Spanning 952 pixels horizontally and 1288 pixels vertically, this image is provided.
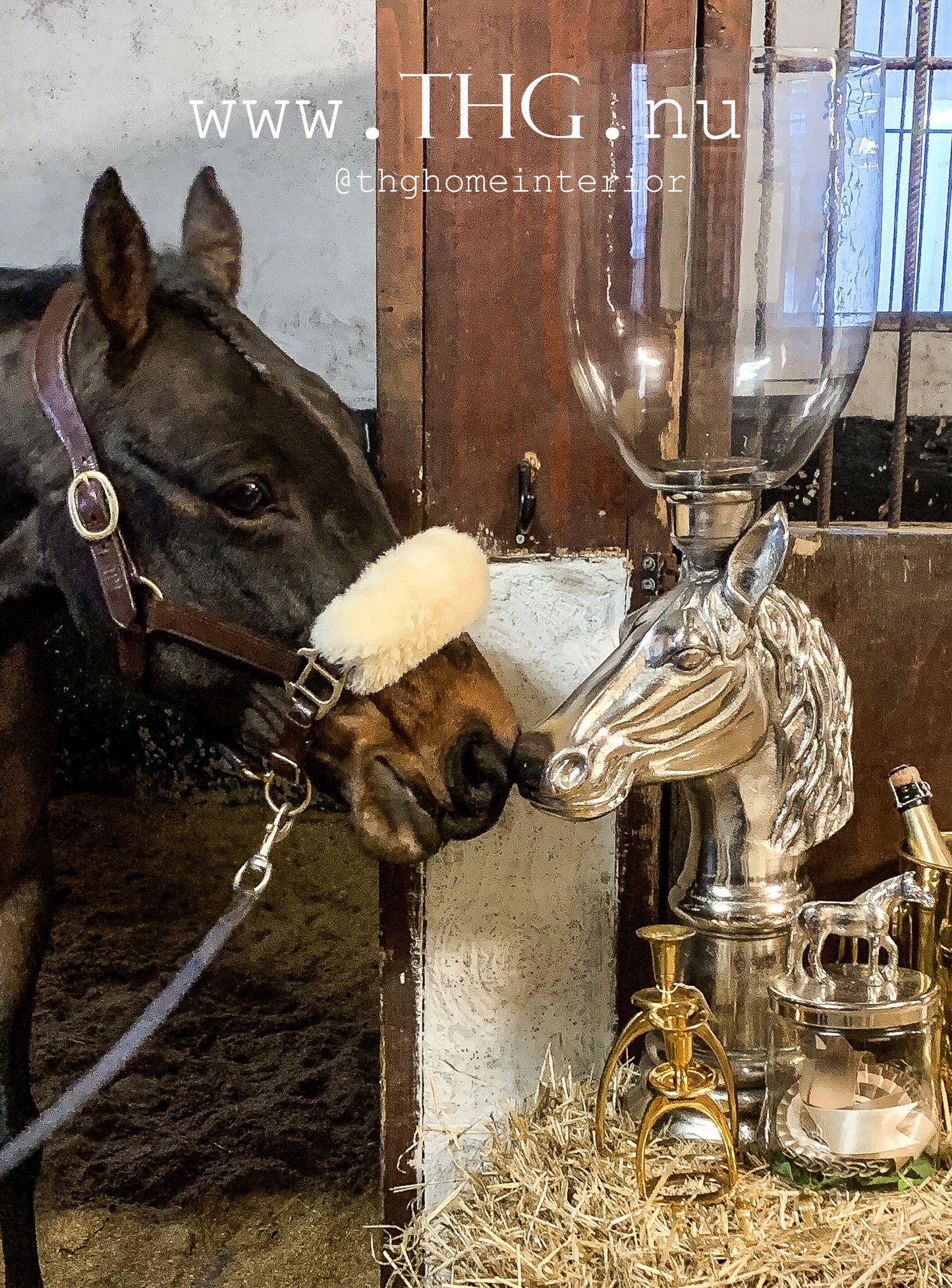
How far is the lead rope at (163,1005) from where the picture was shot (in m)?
0.67

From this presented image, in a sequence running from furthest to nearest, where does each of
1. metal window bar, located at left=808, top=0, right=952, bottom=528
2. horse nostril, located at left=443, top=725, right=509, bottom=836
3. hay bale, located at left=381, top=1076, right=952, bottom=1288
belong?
metal window bar, located at left=808, top=0, right=952, bottom=528 → horse nostril, located at left=443, top=725, right=509, bottom=836 → hay bale, located at left=381, top=1076, right=952, bottom=1288

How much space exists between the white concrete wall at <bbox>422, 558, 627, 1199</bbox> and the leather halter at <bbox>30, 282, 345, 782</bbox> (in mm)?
205

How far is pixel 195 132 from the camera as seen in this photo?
2.29ft

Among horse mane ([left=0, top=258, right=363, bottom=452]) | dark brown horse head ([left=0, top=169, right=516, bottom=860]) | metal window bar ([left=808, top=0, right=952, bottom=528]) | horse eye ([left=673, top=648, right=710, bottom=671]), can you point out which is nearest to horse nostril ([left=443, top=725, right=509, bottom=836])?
dark brown horse head ([left=0, top=169, right=516, bottom=860])

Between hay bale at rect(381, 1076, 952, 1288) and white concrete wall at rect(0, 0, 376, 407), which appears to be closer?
hay bale at rect(381, 1076, 952, 1288)

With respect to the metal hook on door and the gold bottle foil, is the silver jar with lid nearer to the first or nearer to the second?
the gold bottle foil

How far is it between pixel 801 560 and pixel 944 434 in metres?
0.91

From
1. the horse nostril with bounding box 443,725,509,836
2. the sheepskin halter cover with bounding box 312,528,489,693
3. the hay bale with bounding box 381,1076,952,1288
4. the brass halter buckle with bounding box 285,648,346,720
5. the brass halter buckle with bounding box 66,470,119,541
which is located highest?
the brass halter buckle with bounding box 66,470,119,541

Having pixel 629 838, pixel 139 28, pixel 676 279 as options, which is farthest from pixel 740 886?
pixel 139 28

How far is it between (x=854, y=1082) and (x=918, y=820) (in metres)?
0.18

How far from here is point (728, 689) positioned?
67 cm

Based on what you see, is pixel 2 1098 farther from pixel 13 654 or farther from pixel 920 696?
pixel 920 696

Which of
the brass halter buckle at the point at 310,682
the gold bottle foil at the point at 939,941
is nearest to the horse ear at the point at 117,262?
the brass halter buckle at the point at 310,682

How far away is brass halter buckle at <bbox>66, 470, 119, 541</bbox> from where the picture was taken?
25.8 inches
